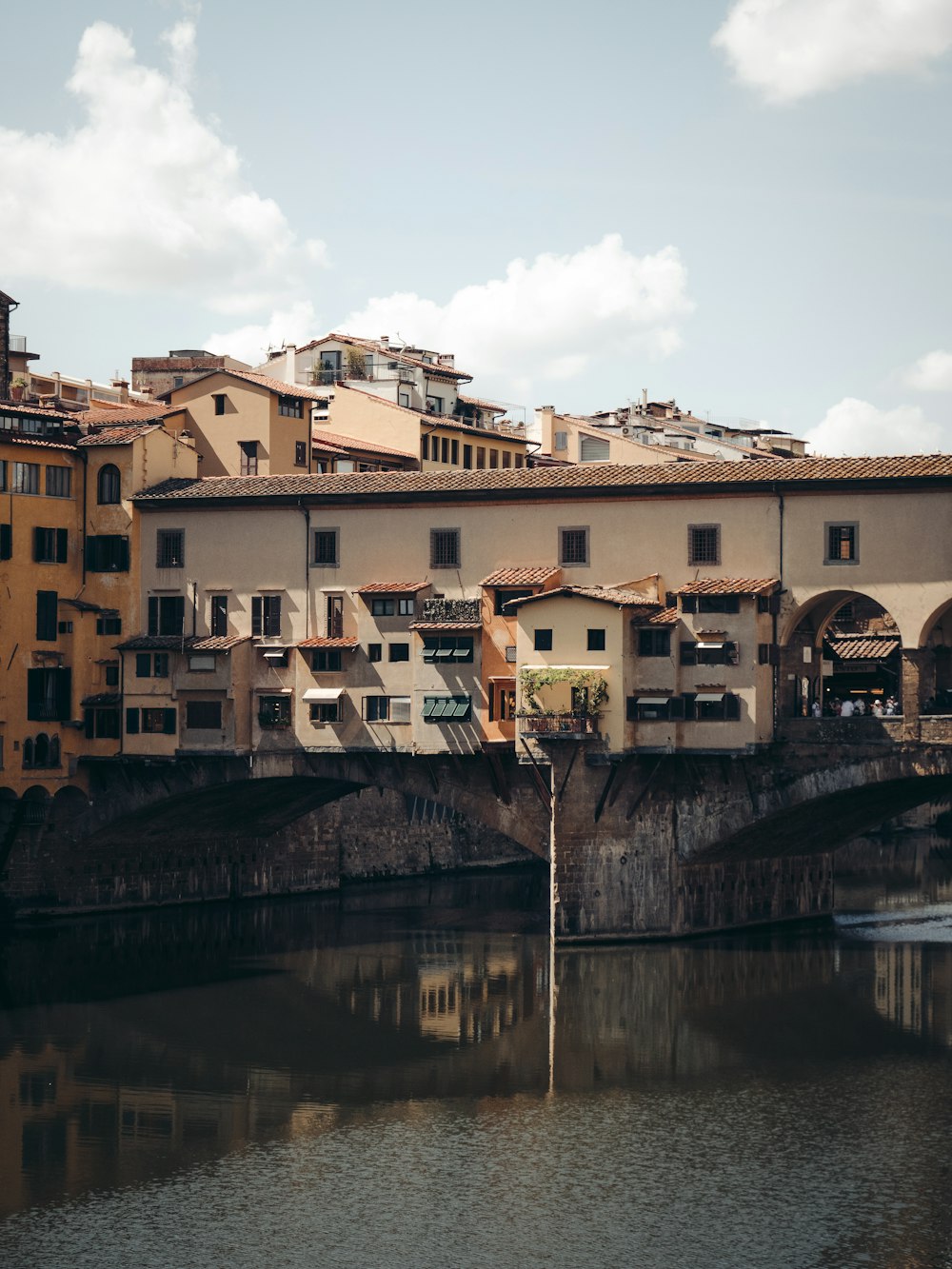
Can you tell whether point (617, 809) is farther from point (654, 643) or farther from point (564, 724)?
point (654, 643)

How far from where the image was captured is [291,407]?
90.4 m

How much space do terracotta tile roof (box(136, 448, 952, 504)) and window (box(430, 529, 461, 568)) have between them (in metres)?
1.38

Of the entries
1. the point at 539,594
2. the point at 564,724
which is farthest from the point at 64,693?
the point at 564,724

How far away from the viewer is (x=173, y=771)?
80.8 m

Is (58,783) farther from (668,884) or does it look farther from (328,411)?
(328,411)

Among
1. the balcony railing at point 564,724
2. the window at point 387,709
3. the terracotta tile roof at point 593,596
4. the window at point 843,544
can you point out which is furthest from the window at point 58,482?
the window at point 843,544

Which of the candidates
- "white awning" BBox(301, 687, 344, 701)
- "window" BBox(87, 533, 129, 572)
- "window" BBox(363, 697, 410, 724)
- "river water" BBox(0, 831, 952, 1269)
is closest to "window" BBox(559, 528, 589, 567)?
"window" BBox(363, 697, 410, 724)

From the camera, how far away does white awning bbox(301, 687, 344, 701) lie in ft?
253

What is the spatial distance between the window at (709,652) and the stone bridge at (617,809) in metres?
3.35

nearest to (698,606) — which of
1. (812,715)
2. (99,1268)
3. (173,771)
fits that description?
(812,715)

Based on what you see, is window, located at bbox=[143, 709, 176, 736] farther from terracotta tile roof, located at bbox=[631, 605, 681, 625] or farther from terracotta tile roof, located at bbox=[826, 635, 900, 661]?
terracotta tile roof, located at bbox=[826, 635, 900, 661]

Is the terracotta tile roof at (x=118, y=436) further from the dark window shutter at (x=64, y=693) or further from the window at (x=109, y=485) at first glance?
the dark window shutter at (x=64, y=693)

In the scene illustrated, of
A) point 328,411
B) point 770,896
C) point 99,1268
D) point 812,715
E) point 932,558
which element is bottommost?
point 99,1268

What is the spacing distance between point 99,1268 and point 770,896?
138 feet
